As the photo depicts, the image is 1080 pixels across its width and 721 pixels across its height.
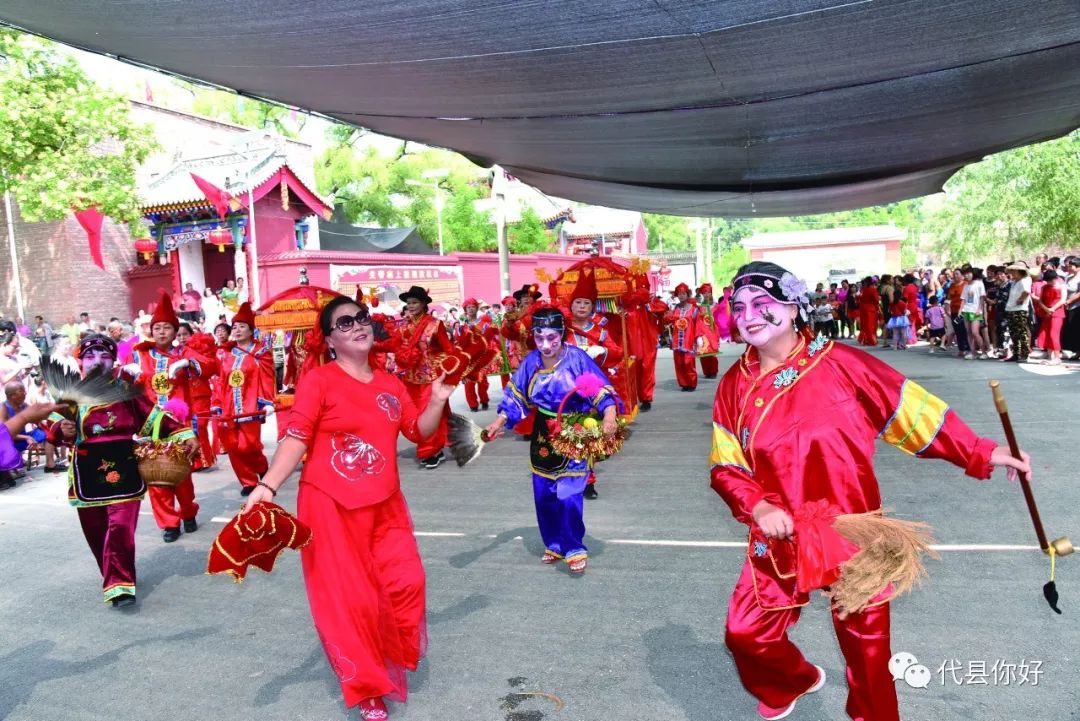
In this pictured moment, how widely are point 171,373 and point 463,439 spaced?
4.19m

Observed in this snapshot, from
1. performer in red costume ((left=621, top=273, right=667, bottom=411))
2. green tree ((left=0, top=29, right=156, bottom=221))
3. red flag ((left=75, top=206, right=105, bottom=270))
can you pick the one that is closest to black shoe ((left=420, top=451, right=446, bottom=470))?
performer in red costume ((left=621, top=273, right=667, bottom=411))

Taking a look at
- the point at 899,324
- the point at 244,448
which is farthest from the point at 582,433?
the point at 899,324

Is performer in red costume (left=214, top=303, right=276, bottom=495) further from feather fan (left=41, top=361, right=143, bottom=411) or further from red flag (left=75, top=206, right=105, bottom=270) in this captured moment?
red flag (left=75, top=206, right=105, bottom=270)

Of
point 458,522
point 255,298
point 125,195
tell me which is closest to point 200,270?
point 255,298

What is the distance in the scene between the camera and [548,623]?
14.2 ft

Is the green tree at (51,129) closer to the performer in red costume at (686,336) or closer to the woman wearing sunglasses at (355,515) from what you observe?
the performer in red costume at (686,336)

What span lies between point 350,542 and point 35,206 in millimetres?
15445

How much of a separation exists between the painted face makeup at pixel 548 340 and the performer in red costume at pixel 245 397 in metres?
4.14

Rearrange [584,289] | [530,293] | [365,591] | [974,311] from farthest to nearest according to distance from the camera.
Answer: [974,311] → [530,293] → [584,289] → [365,591]

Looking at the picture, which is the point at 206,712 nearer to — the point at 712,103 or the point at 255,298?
the point at 712,103

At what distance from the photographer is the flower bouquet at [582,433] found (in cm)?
503

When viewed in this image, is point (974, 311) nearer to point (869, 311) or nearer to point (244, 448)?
point (869, 311)

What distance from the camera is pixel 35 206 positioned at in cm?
1562

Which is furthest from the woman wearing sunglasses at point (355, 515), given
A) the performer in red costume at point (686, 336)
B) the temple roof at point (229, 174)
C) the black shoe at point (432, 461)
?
the temple roof at point (229, 174)
